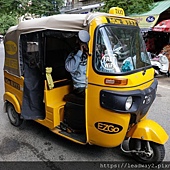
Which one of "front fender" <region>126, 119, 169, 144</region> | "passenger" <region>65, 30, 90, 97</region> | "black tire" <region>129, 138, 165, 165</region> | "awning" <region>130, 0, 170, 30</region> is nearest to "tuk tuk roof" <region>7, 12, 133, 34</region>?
"passenger" <region>65, 30, 90, 97</region>

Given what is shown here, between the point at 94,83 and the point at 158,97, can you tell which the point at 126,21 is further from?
the point at 158,97

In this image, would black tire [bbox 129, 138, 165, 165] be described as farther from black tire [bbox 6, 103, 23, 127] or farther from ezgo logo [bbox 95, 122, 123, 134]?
black tire [bbox 6, 103, 23, 127]

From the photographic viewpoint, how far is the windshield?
267 centimetres

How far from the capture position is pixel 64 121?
3414 mm

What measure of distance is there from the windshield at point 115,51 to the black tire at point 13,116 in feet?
7.42

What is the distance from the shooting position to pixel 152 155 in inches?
115

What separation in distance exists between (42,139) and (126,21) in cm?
247

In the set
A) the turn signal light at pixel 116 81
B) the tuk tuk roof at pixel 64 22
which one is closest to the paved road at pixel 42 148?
the turn signal light at pixel 116 81

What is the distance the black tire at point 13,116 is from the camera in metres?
4.16

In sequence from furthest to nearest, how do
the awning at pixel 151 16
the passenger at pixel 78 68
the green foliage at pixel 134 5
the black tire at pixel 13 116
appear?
1. the green foliage at pixel 134 5
2. the awning at pixel 151 16
3. the black tire at pixel 13 116
4. the passenger at pixel 78 68

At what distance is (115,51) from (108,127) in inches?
39.4

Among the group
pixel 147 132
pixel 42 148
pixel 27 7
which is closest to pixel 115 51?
pixel 147 132

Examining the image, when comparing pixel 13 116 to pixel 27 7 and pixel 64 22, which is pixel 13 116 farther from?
pixel 27 7

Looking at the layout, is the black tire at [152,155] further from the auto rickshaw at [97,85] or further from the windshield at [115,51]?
the windshield at [115,51]
